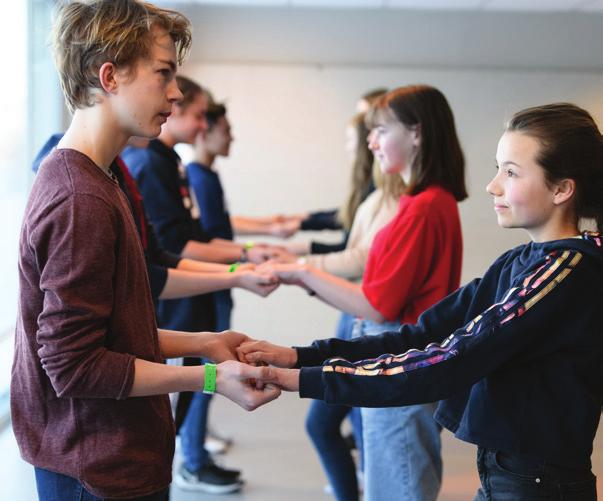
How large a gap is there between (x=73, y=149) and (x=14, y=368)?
40 centimetres

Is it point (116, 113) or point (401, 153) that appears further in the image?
point (401, 153)

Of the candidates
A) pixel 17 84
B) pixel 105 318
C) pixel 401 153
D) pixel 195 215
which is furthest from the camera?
pixel 17 84

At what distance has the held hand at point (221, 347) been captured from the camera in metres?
1.73

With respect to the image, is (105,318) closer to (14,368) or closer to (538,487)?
(14,368)

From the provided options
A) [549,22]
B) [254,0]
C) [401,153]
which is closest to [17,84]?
[254,0]

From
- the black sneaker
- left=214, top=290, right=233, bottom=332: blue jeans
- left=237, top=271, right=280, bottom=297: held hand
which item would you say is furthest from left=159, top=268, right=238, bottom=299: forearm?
the black sneaker

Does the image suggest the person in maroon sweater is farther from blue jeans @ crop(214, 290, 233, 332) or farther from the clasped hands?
blue jeans @ crop(214, 290, 233, 332)

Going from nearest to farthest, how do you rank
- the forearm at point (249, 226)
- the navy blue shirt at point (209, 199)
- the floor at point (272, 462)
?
the floor at point (272, 462) < the navy blue shirt at point (209, 199) < the forearm at point (249, 226)

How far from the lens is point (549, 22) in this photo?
17.7ft

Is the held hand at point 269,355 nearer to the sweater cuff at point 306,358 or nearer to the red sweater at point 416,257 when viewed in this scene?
the sweater cuff at point 306,358

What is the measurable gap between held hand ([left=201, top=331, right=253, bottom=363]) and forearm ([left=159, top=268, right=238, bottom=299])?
541 mm

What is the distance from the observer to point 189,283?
2.34m

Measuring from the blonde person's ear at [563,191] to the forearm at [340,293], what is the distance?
83cm

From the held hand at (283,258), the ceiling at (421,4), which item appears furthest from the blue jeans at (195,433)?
the ceiling at (421,4)
